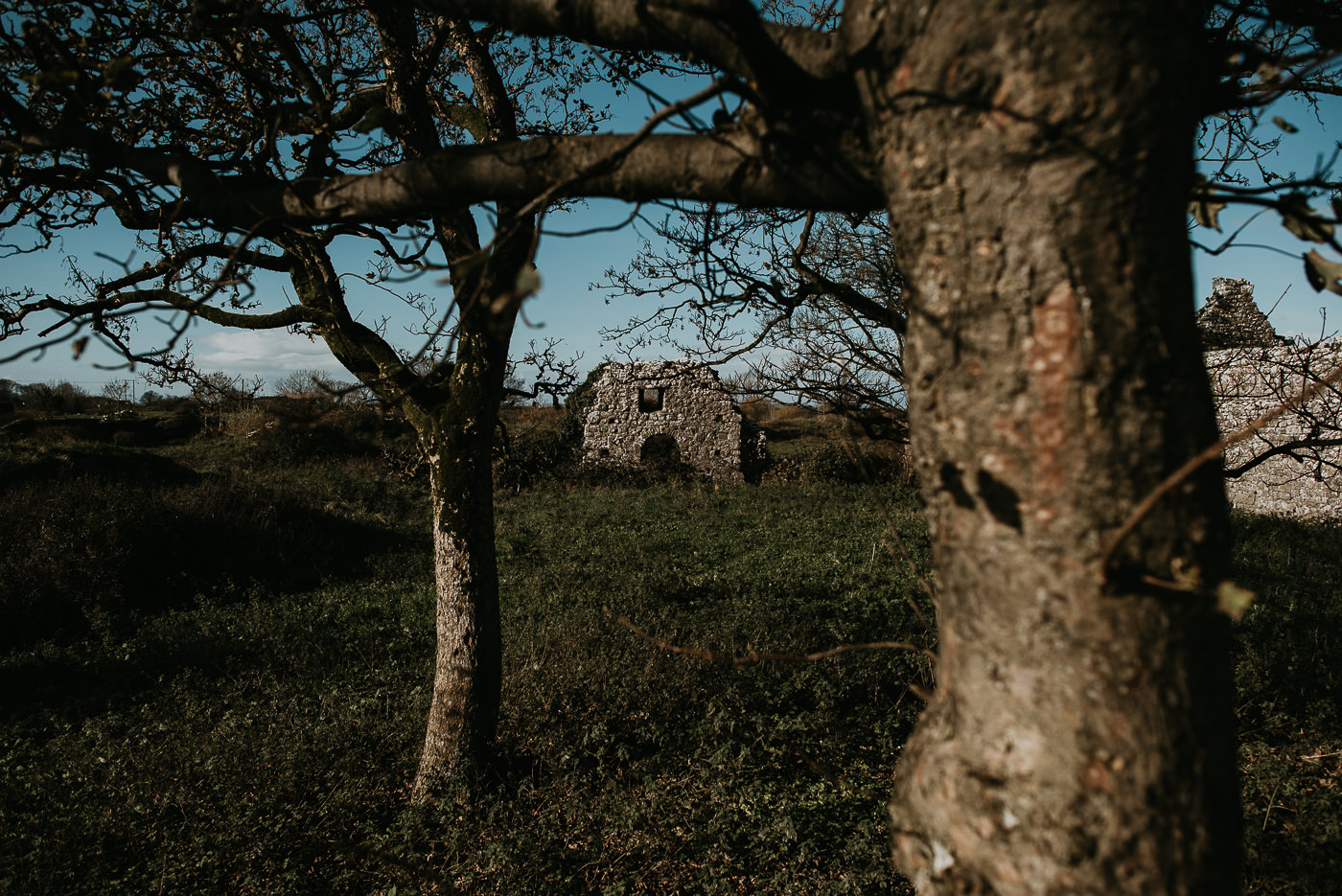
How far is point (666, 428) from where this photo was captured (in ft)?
64.4

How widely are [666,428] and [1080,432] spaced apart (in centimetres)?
1867

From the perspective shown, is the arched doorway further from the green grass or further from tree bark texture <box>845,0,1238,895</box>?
tree bark texture <box>845,0,1238,895</box>

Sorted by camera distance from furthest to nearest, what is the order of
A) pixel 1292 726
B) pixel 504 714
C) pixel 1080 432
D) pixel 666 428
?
pixel 666 428 < pixel 1292 726 < pixel 504 714 < pixel 1080 432

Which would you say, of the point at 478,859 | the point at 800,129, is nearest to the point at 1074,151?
the point at 800,129

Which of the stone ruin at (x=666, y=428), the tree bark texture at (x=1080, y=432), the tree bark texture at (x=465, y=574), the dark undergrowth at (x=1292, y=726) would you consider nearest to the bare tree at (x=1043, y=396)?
the tree bark texture at (x=1080, y=432)

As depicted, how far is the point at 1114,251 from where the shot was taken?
3.25 ft

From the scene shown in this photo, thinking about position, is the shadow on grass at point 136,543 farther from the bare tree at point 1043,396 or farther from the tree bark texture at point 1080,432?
the tree bark texture at point 1080,432

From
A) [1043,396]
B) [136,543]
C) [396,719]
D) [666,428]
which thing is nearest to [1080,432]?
[1043,396]

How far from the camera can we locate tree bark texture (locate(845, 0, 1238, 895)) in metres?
0.98

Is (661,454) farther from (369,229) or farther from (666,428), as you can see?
(369,229)

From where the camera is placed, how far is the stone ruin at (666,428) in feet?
63.3

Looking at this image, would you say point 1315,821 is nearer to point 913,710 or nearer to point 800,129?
point 913,710

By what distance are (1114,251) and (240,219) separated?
2.29 meters

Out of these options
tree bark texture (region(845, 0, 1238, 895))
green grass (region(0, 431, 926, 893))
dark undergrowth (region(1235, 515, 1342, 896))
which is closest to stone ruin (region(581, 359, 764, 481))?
green grass (region(0, 431, 926, 893))
